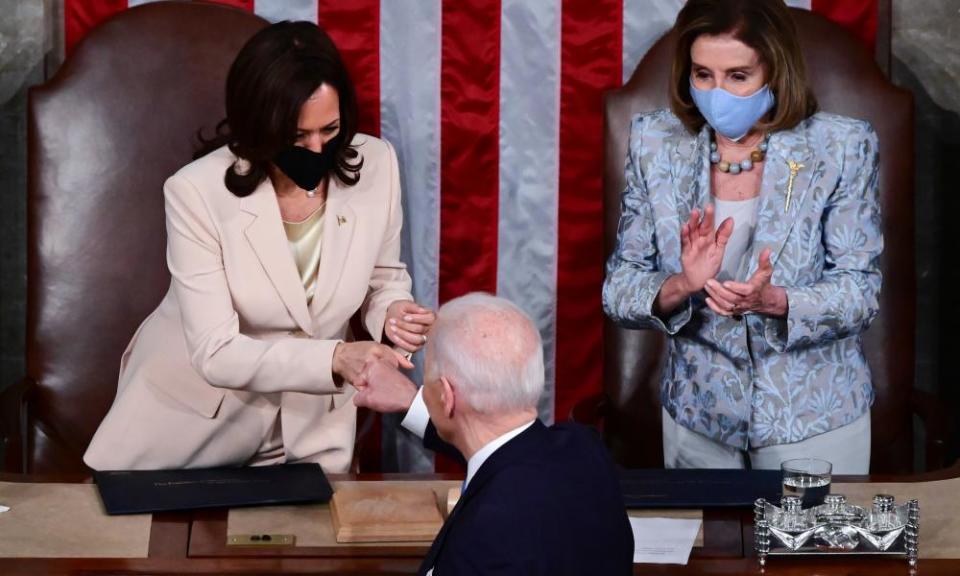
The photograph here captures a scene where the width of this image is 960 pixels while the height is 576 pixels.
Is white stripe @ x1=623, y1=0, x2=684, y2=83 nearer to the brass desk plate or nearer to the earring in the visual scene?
the earring

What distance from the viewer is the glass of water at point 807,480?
2938 millimetres

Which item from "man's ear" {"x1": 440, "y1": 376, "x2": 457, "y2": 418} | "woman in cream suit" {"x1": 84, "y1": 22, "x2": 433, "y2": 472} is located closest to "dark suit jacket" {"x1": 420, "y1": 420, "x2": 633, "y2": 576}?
"man's ear" {"x1": 440, "y1": 376, "x2": 457, "y2": 418}

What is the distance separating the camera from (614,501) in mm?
2516

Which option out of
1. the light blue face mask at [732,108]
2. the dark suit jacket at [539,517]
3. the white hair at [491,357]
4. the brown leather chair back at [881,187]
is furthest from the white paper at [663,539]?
the brown leather chair back at [881,187]

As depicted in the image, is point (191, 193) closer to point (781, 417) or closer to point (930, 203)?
point (781, 417)

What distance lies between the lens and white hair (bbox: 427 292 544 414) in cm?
250

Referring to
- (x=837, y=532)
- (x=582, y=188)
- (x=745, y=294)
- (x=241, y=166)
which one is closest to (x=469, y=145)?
(x=582, y=188)

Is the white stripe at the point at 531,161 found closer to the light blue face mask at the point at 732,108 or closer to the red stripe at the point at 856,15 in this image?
the red stripe at the point at 856,15

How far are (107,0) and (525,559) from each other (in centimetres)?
260

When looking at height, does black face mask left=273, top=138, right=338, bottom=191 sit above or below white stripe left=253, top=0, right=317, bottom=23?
below

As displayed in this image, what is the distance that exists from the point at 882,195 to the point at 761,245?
2.97 feet

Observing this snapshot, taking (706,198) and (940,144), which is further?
(940,144)

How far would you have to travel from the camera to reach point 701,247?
3277 mm

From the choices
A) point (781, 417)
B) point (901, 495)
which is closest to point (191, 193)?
point (781, 417)
